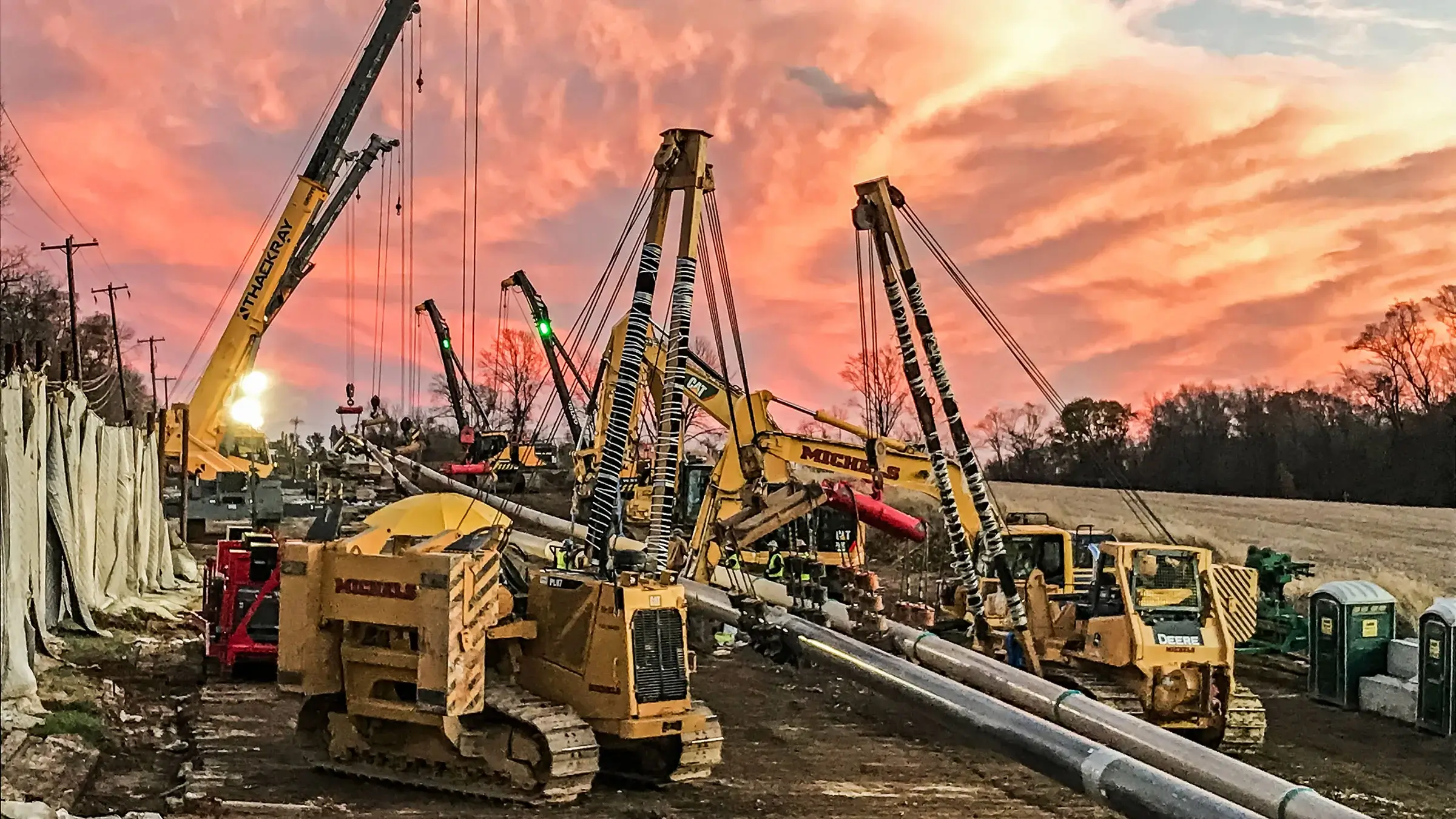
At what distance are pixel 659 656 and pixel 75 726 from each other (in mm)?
5267

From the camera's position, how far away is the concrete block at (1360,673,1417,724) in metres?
14.9

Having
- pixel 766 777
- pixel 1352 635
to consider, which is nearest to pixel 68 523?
pixel 766 777

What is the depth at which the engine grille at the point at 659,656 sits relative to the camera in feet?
32.8

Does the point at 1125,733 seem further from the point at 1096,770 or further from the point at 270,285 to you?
the point at 270,285

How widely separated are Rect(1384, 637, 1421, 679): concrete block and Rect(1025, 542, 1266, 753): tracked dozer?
368cm

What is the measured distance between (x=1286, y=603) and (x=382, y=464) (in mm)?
32563

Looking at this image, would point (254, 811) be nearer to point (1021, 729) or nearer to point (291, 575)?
point (291, 575)

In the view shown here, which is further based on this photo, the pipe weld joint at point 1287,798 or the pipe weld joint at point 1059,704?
the pipe weld joint at point 1059,704

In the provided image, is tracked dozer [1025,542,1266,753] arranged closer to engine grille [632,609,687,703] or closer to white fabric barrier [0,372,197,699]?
engine grille [632,609,687,703]

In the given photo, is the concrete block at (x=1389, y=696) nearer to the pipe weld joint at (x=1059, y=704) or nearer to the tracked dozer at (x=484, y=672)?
the pipe weld joint at (x=1059, y=704)

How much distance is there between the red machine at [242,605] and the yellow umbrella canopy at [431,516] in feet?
4.66

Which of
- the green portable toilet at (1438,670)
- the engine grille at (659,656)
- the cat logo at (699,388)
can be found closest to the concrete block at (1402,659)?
the green portable toilet at (1438,670)

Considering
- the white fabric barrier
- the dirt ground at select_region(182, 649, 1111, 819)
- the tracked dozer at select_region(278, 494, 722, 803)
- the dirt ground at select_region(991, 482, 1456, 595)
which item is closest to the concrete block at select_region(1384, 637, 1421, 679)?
the dirt ground at select_region(991, 482, 1456, 595)

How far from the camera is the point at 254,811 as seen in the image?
9242 mm
